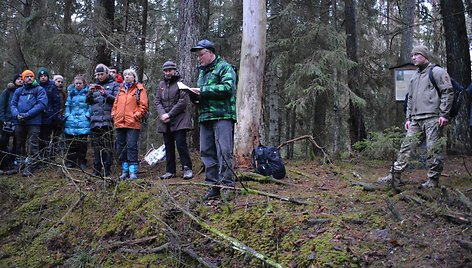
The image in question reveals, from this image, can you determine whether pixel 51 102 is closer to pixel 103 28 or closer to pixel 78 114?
pixel 78 114

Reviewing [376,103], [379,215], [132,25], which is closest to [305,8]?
[376,103]

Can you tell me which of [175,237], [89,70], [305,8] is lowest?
[175,237]

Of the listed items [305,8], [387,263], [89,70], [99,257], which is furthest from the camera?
[305,8]

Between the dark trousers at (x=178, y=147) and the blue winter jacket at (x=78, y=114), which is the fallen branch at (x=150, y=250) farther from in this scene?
the blue winter jacket at (x=78, y=114)

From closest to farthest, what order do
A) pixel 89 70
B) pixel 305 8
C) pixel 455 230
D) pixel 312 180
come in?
pixel 455 230 < pixel 312 180 < pixel 89 70 < pixel 305 8

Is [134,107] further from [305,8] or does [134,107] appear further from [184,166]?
[305,8]

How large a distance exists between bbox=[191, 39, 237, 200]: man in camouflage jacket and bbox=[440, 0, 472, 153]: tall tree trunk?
785 centimetres

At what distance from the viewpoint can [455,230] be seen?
3.86 metres

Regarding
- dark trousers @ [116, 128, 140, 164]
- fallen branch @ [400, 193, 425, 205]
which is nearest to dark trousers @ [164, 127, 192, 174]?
dark trousers @ [116, 128, 140, 164]

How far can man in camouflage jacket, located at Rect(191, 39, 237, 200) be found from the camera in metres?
5.49

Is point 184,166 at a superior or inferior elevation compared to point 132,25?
inferior

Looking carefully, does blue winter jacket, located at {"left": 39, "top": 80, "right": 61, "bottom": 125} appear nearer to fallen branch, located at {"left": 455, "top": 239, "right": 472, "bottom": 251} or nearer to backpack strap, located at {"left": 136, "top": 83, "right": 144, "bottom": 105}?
backpack strap, located at {"left": 136, "top": 83, "right": 144, "bottom": 105}

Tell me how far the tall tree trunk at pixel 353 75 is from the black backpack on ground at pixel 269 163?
6.29 m

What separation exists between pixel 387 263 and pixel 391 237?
0.46 m
